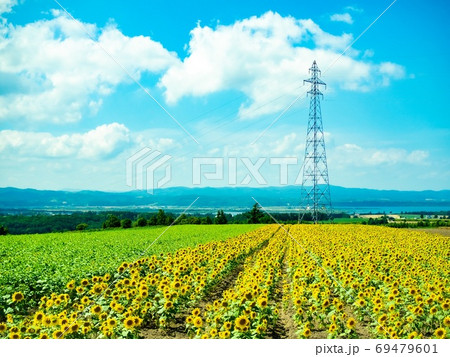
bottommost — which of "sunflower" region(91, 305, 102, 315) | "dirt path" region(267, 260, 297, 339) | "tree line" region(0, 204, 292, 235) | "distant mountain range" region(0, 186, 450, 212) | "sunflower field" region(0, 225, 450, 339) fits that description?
"tree line" region(0, 204, 292, 235)

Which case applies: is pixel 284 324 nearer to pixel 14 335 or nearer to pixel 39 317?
pixel 39 317

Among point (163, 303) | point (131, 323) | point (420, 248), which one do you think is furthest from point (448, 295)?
point (420, 248)

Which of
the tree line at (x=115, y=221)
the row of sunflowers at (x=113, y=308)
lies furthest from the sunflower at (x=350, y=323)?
the tree line at (x=115, y=221)

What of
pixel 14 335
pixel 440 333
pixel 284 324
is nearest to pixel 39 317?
pixel 14 335

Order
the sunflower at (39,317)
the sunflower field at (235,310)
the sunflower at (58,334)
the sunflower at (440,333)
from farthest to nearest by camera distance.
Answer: the sunflower field at (235,310)
the sunflower at (39,317)
the sunflower at (440,333)
the sunflower at (58,334)

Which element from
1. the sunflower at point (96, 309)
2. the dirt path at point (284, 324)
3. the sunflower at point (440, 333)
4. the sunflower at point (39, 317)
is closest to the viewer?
the sunflower at point (440, 333)

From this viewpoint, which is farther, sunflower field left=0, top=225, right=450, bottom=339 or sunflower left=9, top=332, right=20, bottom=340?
sunflower field left=0, top=225, right=450, bottom=339

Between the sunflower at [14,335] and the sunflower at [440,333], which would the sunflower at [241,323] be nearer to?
the sunflower at [440,333]

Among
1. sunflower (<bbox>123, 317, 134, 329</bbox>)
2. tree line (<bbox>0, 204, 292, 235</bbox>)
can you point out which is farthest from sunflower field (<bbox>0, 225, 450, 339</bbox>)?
tree line (<bbox>0, 204, 292, 235</bbox>)

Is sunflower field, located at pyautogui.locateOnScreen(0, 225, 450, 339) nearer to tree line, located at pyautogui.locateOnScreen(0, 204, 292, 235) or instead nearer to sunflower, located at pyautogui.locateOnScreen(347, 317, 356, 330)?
sunflower, located at pyautogui.locateOnScreen(347, 317, 356, 330)

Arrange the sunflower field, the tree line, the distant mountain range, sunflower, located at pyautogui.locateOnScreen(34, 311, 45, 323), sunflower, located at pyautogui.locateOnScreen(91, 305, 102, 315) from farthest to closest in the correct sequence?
the tree line → the distant mountain range → sunflower, located at pyautogui.locateOnScreen(91, 305, 102, 315) → the sunflower field → sunflower, located at pyautogui.locateOnScreen(34, 311, 45, 323)

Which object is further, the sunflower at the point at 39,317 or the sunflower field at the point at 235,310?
the sunflower field at the point at 235,310
